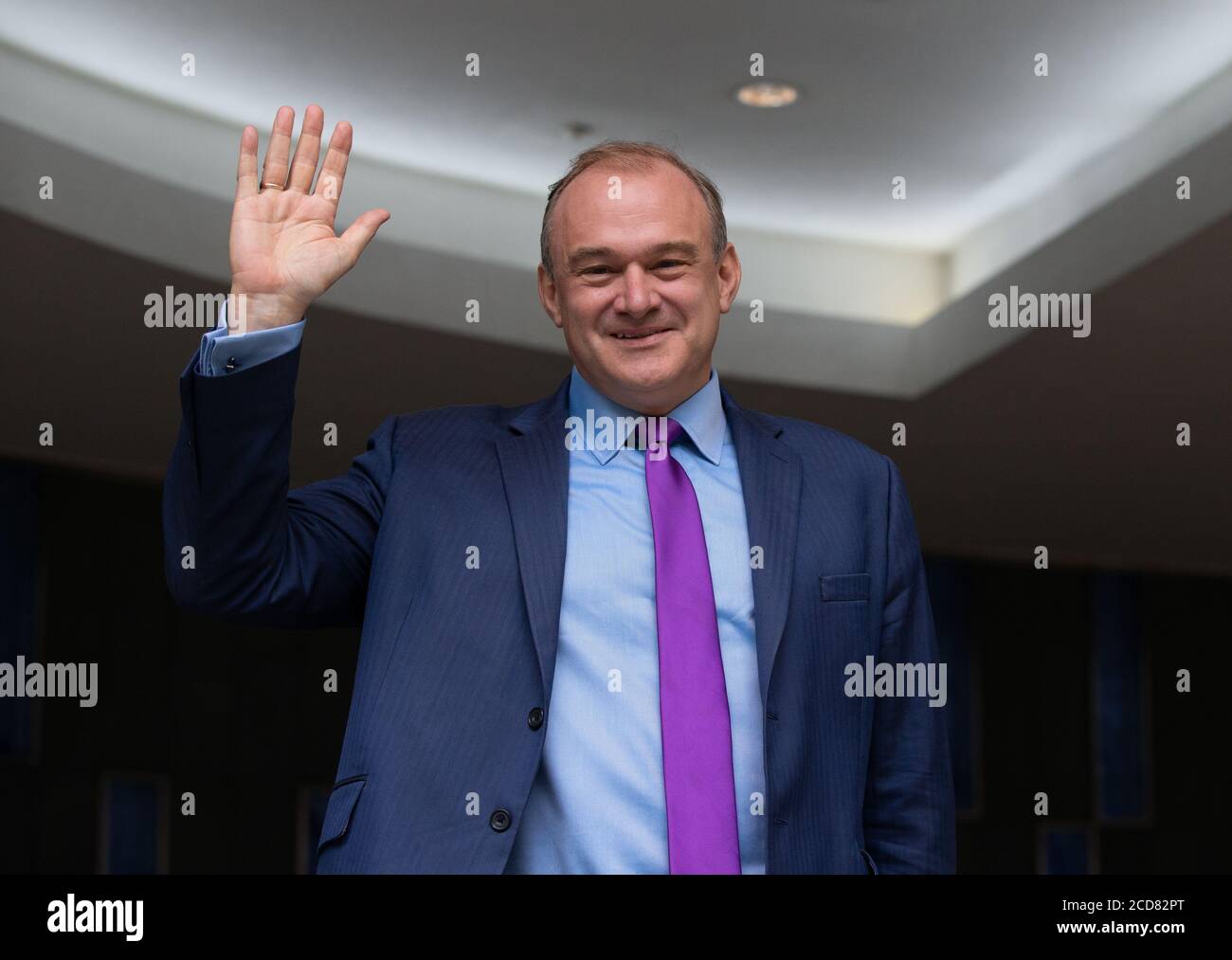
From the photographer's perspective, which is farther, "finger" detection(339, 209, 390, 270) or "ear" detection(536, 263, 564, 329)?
"ear" detection(536, 263, 564, 329)

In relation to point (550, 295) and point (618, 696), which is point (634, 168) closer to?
point (550, 295)

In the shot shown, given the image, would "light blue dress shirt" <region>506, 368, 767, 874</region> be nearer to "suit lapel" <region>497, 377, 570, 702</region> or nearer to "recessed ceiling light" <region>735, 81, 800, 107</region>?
"suit lapel" <region>497, 377, 570, 702</region>

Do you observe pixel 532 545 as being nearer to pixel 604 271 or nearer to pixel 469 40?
pixel 604 271

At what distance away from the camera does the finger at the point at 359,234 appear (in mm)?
1456

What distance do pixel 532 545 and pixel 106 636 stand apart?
5.80 metres

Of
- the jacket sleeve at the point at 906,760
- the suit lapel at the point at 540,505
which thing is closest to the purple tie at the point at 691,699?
the suit lapel at the point at 540,505

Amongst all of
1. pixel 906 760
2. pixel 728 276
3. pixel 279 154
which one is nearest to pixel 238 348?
pixel 279 154

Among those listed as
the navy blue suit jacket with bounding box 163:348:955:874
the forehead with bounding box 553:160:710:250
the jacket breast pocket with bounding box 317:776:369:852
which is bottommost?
the jacket breast pocket with bounding box 317:776:369:852

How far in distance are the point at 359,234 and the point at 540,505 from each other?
33 cm

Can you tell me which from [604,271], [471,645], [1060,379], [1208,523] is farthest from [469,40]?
[1208,523]

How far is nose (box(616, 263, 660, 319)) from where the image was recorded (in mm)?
1589

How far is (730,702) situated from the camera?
59.2 inches

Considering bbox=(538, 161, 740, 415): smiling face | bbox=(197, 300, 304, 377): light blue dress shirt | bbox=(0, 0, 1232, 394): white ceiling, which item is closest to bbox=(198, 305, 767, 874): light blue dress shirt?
bbox=(197, 300, 304, 377): light blue dress shirt

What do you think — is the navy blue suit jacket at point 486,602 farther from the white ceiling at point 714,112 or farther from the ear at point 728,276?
the white ceiling at point 714,112
